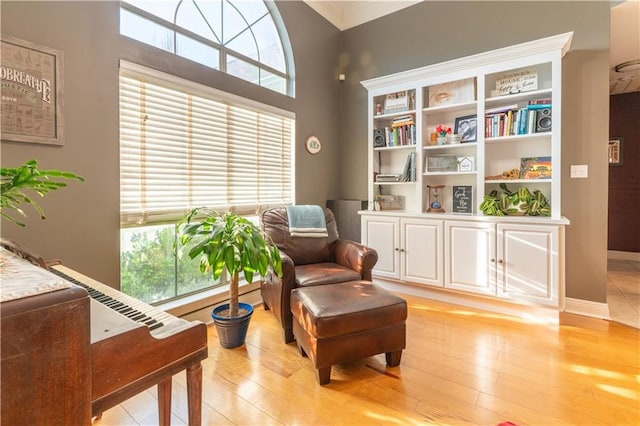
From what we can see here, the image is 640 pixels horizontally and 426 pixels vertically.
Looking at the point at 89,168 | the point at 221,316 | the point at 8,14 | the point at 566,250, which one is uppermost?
the point at 8,14

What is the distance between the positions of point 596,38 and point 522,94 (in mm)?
719

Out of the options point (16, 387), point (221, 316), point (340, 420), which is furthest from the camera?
point (221, 316)

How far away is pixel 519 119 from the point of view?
2.77m

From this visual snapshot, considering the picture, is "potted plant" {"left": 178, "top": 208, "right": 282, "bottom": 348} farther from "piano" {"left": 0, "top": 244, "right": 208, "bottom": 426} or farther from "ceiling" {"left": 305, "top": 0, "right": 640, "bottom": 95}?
"ceiling" {"left": 305, "top": 0, "right": 640, "bottom": 95}

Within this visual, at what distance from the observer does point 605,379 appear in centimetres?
179

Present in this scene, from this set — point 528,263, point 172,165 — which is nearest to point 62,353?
point 172,165

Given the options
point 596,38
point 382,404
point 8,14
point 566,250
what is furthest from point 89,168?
point 596,38

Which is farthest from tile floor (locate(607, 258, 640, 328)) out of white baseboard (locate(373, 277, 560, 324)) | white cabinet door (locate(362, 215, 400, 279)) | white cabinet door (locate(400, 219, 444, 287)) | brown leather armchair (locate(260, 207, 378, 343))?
brown leather armchair (locate(260, 207, 378, 343))

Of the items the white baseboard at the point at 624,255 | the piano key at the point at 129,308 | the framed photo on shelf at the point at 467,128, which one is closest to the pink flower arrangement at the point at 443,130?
the framed photo on shelf at the point at 467,128

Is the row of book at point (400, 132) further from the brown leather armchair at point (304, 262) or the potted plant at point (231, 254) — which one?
the potted plant at point (231, 254)

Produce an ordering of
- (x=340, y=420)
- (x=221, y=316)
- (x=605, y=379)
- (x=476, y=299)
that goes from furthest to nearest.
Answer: (x=476, y=299) < (x=221, y=316) < (x=605, y=379) < (x=340, y=420)

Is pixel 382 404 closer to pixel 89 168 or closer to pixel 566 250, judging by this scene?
pixel 89 168

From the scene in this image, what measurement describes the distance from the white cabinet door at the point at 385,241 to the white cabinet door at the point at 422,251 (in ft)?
0.22

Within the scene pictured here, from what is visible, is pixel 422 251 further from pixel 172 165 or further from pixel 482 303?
pixel 172 165
